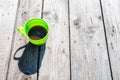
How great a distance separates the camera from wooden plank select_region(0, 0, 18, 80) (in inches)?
59.8

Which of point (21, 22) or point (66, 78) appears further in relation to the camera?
point (21, 22)

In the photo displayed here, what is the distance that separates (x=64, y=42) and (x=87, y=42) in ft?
0.56

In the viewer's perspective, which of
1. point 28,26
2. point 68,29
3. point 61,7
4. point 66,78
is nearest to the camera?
point 66,78

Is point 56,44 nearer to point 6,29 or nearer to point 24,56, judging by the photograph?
point 24,56

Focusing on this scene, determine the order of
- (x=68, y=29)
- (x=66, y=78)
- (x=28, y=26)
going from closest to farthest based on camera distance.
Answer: (x=66, y=78) → (x=28, y=26) → (x=68, y=29)

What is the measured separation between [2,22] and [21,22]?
146mm

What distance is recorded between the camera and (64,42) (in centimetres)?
162

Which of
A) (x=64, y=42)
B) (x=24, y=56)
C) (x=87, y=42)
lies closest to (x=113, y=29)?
(x=87, y=42)

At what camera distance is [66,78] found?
4.80 ft

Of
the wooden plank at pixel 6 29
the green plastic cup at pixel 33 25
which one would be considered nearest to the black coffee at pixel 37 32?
the green plastic cup at pixel 33 25

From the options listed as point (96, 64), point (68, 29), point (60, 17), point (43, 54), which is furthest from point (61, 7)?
point (96, 64)

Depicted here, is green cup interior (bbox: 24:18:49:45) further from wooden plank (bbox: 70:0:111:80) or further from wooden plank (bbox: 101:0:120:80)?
wooden plank (bbox: 101:0:120:80)

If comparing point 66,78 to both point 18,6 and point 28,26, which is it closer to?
point 28,26

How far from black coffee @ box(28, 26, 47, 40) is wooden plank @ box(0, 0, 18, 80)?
0.17 metres
